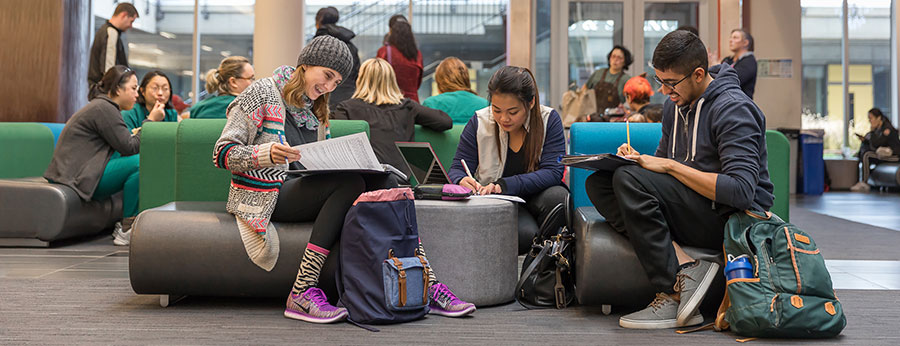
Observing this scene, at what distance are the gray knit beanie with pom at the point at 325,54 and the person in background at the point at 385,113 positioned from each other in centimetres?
150

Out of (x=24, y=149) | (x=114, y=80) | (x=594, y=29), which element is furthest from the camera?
(x=594, y=29)

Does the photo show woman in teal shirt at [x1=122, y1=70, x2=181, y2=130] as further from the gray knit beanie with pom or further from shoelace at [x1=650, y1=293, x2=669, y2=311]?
shoelace at [x1=650, y1=293, x2=669, y2=311]

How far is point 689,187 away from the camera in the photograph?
8.10 feet

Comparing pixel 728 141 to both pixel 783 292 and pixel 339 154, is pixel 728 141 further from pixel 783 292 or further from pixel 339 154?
pixel 339 154

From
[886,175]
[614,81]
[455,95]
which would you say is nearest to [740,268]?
[455,95]

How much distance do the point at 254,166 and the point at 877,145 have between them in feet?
36.1

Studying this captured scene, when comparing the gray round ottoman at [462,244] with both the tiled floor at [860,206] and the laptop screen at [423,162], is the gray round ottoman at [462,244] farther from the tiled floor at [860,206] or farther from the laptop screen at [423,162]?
the tiled floor at [860,206]

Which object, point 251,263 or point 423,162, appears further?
point 423,162

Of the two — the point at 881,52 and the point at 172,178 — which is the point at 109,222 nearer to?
the point at 172,178

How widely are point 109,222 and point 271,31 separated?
14.3 ft

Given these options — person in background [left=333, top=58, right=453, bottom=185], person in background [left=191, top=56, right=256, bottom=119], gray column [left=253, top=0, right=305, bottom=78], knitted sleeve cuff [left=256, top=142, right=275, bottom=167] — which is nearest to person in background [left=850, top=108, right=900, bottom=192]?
gray column [left=253, top=0, right=305, bottom=78]

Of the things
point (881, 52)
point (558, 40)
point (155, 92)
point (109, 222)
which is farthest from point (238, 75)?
point (881, 52)

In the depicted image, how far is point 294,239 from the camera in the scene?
2.66m

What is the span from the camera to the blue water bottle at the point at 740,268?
7.48 feet
